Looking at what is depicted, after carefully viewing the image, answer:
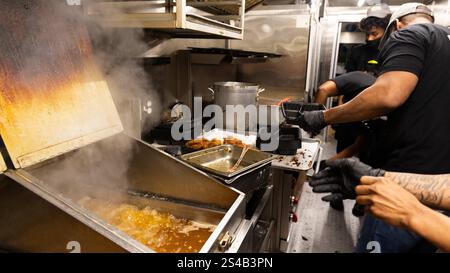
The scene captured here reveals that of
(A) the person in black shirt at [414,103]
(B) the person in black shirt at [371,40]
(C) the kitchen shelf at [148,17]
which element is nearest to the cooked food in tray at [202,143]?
(C) the kitchen shelf at [148,17]

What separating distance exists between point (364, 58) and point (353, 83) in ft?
5.86

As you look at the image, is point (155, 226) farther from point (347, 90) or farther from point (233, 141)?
point (347, 90)

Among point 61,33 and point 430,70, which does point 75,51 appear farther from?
point 430,70

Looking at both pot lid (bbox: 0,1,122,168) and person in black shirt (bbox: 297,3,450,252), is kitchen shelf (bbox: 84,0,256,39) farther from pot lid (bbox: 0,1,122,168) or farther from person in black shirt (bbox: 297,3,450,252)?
person in black shirt (bbox: 297,3,450,252)

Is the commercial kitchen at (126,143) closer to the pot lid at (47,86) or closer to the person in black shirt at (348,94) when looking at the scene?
the pot lid at (47,86)

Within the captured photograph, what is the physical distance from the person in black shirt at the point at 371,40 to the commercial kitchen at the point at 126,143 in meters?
1.70

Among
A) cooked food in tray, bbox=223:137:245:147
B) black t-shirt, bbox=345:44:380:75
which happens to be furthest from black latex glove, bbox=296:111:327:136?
black t-shirt, bbox=345:44:380:75

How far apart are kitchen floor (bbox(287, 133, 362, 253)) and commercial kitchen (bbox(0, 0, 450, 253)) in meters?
0.06

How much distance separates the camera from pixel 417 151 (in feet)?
5.31

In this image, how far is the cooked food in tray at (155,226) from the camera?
3.54ft

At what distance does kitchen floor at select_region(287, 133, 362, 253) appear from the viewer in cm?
264

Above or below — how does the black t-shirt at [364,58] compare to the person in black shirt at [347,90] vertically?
above

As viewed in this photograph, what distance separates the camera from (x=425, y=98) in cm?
158
